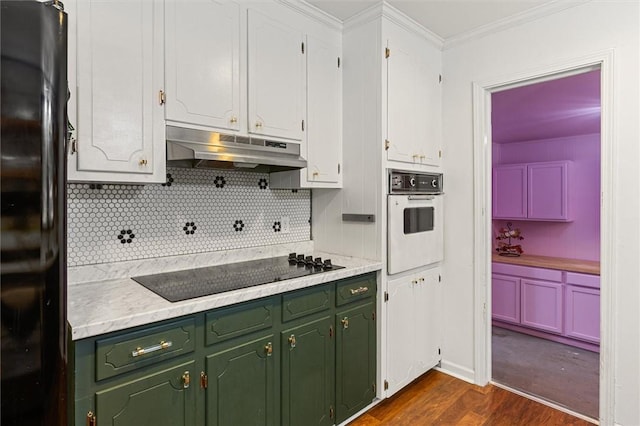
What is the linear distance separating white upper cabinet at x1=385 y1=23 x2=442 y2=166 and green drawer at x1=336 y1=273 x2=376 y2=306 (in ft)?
2.63

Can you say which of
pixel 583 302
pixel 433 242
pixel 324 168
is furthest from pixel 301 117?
pixel 583 302

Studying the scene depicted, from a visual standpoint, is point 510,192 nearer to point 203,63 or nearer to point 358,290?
point 358,290

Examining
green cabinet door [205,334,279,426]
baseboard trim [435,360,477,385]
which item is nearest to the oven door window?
baseboard trim [435,360,477,385]

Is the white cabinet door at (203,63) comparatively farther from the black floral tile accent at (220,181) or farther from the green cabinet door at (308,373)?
the green cabinet door at (308,373)

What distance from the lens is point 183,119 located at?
1704mm

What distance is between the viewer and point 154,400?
130 cm

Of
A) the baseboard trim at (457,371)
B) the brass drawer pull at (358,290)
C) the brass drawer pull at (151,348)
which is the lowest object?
the baseboard trim at (457,371)

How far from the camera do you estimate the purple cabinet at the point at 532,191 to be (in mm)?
4133

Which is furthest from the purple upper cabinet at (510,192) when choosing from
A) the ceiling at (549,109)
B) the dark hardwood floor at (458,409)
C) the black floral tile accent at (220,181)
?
the black floral tile accent at (220,181)

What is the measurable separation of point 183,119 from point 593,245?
180 inches

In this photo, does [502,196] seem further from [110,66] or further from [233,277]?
[110,66]

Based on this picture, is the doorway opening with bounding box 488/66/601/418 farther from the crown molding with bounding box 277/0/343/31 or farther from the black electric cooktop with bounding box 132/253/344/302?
the black electric cooktop with bounding box 132/253/344/302

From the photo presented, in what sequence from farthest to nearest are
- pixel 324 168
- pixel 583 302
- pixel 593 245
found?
pixel 593 245 < pixel 583 302 < pixel 324 168

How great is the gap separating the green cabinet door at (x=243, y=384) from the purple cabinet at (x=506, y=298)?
3.18 metres
